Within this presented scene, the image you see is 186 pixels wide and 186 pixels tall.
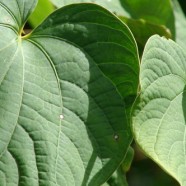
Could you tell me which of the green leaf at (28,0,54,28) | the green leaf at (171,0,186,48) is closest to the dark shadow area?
the green leaf at (171,0,186,48)

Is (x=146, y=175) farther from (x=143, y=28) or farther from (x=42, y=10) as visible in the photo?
(x=42, y=10)

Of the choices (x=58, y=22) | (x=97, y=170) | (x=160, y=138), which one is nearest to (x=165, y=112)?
(x=160, y=138)

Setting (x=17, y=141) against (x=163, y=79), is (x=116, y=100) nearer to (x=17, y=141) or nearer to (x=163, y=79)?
(x=163, y=79)

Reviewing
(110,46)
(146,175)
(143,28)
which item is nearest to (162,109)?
(110,46)

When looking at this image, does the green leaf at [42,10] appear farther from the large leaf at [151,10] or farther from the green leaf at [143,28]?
the large leaf at [151,10]

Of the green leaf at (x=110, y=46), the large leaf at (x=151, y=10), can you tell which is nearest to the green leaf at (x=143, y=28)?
the large leaf at (x=151, y=10)

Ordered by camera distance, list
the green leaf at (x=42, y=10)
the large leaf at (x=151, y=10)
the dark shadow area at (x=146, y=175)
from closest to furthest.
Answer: the green leaf at (x=42, y=10)
the large leaf at (x=151, y=10)
the dark shadow area at (x=146, y=175)

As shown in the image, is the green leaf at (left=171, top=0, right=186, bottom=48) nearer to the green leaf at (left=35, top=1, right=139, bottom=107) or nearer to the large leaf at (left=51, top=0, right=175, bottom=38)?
the large leaf at (left=51, top=0, right=175, bottom=38)
